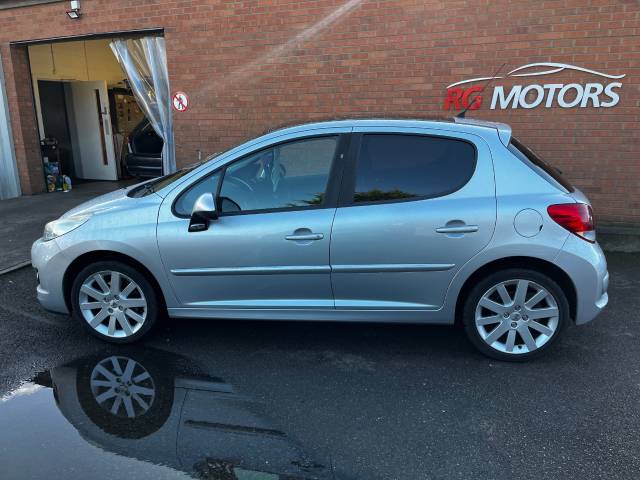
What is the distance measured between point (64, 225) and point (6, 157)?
7291 mm

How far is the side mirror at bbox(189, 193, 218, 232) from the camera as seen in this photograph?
12.2 ft

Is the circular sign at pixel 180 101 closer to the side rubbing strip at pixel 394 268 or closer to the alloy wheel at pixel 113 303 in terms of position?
the alloy wheel at pixel 113 303

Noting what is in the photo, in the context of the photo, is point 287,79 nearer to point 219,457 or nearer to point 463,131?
point 463,131

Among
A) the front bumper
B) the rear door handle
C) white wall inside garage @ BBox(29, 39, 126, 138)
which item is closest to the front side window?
A: the rear door handle

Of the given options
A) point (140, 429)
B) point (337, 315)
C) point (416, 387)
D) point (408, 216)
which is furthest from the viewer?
point (337, 315)

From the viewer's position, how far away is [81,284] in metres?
4.14

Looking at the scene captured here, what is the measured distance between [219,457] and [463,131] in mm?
2656

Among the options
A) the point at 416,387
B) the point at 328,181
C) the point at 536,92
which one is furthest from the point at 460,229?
the point at 536,92

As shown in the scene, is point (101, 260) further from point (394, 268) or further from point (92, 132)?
point (92, 132)

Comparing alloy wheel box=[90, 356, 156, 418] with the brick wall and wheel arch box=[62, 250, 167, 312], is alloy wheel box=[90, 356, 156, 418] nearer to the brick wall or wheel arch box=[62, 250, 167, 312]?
wheel arch box=[62, 250, 167, 312]

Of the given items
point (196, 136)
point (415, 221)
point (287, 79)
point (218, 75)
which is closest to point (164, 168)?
point (196, 136)

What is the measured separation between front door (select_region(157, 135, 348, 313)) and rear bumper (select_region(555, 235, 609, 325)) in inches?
63.9

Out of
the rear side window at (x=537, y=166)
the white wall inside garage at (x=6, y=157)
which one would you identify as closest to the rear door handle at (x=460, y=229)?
the rear side window at (x=537, y=166)

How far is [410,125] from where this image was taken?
3.87 metres
